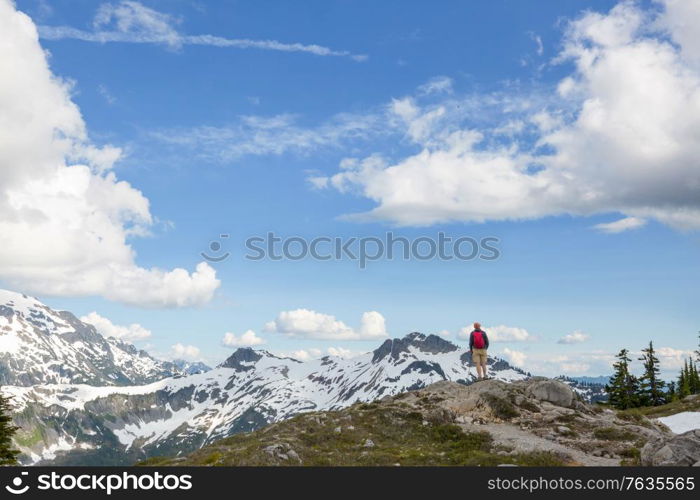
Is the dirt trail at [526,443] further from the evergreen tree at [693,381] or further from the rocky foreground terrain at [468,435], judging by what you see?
the evergreen tree at [693,381]

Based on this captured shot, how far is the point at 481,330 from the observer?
134 feet

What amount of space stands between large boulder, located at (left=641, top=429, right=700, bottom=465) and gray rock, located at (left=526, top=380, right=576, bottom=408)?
16.2m

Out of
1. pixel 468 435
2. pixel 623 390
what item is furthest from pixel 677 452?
pixel 623 390

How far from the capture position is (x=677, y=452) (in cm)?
2348

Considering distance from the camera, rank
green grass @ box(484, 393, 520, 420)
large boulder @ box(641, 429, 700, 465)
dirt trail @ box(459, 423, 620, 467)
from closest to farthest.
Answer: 1. large boulder @ box(641, 429, 700, 465)
2. dirt trail @ box(459, 423, 620, 467)
3. green grass @ box(484, 393, 520, 420)

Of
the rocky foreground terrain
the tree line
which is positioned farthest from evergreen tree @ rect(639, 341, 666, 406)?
the rocky foreground terrain

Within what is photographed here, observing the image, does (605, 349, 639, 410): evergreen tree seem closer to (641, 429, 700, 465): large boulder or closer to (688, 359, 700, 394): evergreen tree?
(688, 359, 700, 394): evergreen tree

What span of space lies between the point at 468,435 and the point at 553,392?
12384 mm

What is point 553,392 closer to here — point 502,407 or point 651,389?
point 502,407

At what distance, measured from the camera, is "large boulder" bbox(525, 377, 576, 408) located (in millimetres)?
41375
